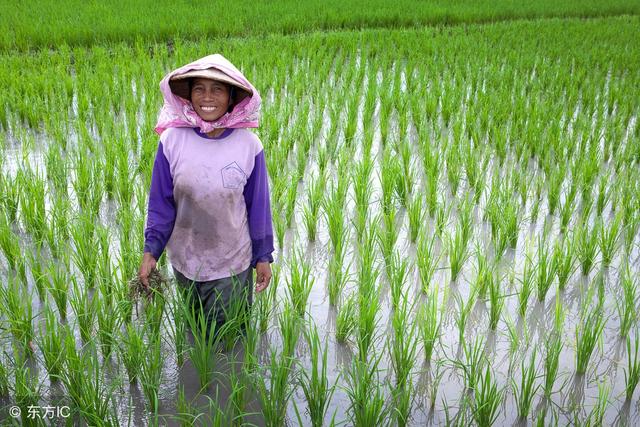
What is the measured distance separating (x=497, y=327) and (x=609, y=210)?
1.43 metres

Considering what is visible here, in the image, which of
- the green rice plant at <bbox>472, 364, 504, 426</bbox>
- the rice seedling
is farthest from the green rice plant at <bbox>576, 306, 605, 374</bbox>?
the rice seedling

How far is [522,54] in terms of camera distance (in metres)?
7.11

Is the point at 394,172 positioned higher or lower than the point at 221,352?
higher

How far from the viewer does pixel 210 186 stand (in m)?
1.84

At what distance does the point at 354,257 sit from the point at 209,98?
3.91ft

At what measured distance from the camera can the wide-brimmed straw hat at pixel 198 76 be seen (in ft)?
5.79

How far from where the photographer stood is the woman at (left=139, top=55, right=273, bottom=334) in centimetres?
184

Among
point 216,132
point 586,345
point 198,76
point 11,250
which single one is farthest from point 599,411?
point 11,250

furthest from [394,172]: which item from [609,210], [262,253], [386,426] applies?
[386,426]

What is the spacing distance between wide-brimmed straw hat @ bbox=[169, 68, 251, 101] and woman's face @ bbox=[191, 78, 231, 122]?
4cm

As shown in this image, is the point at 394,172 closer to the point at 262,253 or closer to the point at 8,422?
the point at 262,253

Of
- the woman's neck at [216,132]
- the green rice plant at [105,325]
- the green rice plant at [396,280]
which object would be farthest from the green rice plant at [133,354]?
the green rice plant at [396,280]

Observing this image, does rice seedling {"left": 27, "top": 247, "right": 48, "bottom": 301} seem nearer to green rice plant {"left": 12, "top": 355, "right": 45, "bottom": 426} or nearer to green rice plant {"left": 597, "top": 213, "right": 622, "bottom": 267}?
green rice plant {"left": 12, "top": 355, "right": 45, "bottom": 426}

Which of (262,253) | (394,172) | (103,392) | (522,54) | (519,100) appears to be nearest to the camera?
(103,392)
